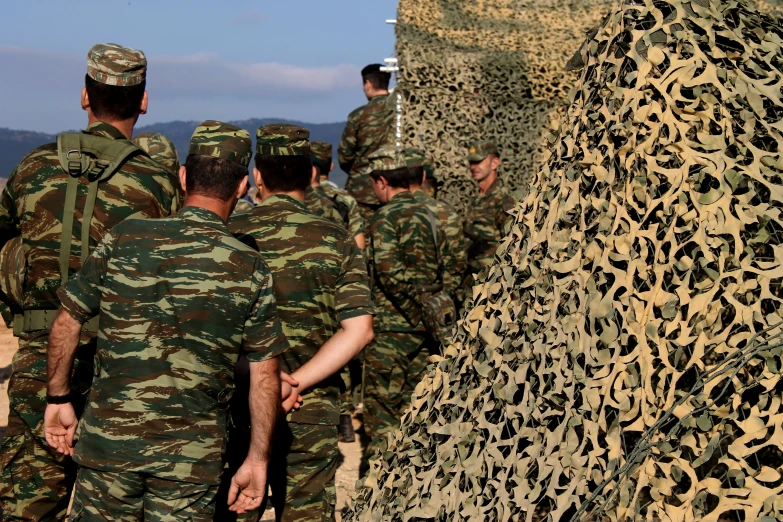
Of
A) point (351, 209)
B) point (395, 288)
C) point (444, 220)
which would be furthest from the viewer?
point (351, 209)

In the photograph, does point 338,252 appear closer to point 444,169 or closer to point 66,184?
point 66,184

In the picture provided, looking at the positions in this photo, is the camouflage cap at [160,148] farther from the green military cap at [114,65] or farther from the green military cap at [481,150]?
the green military cap at [481,150]

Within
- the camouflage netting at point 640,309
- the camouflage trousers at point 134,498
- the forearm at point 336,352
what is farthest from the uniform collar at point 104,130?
the camouflage netting at point 640,309

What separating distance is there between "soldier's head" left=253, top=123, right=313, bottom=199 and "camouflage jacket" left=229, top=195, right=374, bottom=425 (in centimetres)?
10

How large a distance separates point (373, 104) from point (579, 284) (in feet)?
24.0

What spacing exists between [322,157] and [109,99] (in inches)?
179

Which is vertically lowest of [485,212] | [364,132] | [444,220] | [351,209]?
[485,212]

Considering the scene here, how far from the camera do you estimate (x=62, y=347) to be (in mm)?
3162

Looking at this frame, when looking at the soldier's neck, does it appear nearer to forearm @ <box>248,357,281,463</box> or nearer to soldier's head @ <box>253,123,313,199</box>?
soldier's head @ <box>253,123,313,199</box>

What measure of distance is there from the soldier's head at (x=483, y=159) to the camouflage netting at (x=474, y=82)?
9.71 feet

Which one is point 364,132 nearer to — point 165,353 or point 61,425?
point 61,425

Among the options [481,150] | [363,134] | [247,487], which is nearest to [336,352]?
[247,487]

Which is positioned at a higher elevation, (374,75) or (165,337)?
(374,75)

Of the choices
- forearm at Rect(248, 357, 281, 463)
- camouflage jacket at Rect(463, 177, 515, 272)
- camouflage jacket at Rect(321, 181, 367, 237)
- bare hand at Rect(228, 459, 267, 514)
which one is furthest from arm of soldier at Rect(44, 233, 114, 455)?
camouflage jacket at Rect(463, 177, 515, 272)
